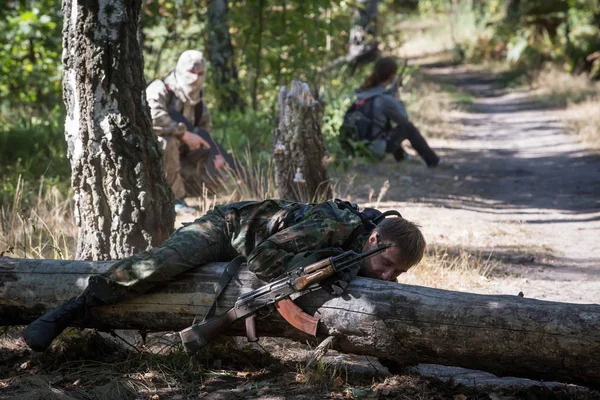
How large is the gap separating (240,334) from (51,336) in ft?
3.18

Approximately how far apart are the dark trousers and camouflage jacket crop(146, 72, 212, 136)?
3.27 meters

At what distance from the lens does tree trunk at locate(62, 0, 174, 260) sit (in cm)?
444

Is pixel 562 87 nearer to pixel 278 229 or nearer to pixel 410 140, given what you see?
pixel 410 140

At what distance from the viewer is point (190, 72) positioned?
7508mm

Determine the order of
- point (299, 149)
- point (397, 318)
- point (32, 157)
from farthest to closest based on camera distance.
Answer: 1. point (32, 157)
2. point (299, 149)
3. point (397, 318)

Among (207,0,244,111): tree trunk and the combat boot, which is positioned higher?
(207,0,244,111): tree trunk

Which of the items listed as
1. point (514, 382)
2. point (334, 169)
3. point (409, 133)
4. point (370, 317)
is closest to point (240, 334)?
point (370, 317)

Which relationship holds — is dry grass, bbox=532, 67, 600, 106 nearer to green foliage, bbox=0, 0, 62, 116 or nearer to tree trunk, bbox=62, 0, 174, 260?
green foliage, bbox=0, 0, 62, 116

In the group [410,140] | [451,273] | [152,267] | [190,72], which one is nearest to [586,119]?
[410,140]

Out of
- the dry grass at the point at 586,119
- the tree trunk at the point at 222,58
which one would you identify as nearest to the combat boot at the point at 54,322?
the tree trunk at the point at 222,58

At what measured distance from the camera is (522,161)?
456 inches

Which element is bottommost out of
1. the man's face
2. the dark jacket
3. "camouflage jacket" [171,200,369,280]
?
the man's face

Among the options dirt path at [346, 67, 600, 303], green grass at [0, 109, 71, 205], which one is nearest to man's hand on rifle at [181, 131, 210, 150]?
green grass at [0, 109, 71, 205]

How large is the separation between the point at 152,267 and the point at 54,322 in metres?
0.59
